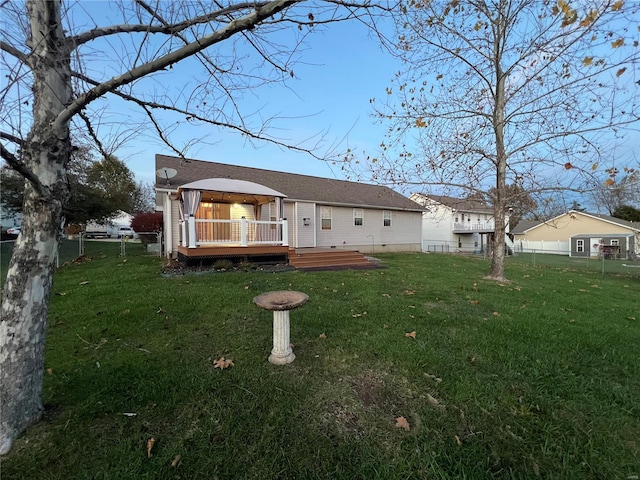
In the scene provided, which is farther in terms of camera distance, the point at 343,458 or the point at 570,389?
the point at 570,389

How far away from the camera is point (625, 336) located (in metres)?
4.26

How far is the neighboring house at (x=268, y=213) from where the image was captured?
960 cm

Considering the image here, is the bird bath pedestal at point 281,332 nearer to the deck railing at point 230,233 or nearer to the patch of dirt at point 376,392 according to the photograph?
the patch of dirt at point 376,392

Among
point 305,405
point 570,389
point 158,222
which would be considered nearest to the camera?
point 305,405

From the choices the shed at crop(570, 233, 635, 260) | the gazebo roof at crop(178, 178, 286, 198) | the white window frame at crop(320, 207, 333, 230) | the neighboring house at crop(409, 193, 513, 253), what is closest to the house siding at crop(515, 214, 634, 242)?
→ the shed at crop(570, 233, 635, 260)

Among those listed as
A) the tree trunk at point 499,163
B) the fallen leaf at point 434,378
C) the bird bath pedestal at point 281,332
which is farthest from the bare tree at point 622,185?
the bird bath pedestal at point 281,332

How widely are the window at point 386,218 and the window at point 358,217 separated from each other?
6.50ft

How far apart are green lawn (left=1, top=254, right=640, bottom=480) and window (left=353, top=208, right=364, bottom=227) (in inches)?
480

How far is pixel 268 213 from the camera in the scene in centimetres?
1350

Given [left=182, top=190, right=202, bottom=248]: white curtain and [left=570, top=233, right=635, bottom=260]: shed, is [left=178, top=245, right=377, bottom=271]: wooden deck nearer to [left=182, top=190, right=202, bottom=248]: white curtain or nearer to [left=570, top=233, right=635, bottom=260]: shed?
[left=182, top=190, right=202, bottom=248]: white curtain

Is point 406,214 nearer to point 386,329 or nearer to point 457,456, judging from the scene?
point 386,329

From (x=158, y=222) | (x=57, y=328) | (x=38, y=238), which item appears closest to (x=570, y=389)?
(x=38, y=238)

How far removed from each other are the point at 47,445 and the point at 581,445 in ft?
12.7

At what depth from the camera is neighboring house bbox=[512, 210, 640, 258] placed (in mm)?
30828
